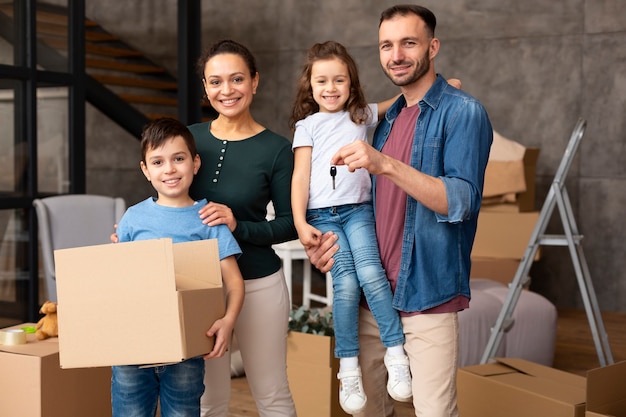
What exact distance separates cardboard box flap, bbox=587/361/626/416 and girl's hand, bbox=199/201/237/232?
1177mm

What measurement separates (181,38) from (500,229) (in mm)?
2453

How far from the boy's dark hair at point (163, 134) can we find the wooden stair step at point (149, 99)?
5.19 meters

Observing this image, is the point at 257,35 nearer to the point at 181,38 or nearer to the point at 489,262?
the point at 181,38

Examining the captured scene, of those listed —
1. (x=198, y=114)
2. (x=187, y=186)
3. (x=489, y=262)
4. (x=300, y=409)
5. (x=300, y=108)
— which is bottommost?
(x=300, y=409)

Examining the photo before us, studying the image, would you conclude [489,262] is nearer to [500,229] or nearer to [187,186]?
[500,229]

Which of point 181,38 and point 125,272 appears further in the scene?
point 181,38

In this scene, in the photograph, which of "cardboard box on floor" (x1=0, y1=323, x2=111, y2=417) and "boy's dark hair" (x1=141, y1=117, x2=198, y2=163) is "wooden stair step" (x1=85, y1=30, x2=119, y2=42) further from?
"boy's dark hair" (x1=141, y1=117, x2=198, y2=163)

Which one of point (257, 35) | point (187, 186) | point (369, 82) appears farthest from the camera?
point (257, 35)

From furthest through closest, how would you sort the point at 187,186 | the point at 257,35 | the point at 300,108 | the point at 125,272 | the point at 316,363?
the point at 257,35 < the point at 316,363 < the point at 300,108 < the point at 187,186 < the point at 125,272

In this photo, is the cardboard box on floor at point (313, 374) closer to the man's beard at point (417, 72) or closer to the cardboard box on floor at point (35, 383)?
the cardboard box on floor at point (35, 383)

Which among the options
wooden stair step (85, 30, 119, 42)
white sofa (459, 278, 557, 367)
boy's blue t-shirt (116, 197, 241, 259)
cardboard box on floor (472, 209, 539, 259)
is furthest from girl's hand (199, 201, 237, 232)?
wooden stair step (85, 30, 119, 42)

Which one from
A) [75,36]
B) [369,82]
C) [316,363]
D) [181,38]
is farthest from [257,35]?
[316,363]

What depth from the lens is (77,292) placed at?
2021 mm

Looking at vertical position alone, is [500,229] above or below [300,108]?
below
